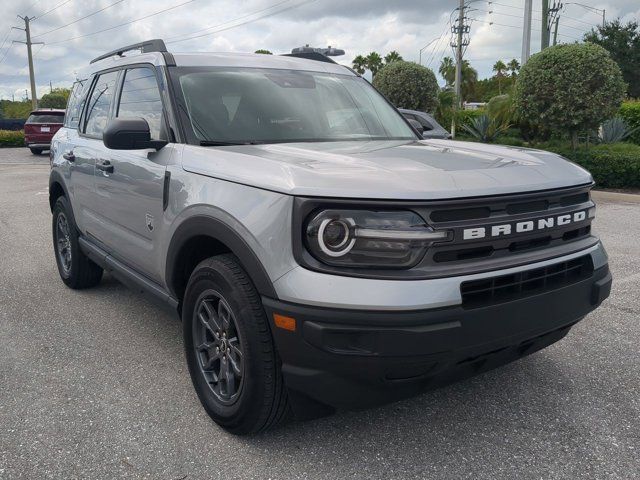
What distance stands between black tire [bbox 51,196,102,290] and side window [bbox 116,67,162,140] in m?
1.35

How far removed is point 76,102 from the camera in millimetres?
5258

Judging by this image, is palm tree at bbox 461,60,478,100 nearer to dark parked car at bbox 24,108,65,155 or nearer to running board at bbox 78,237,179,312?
dark parked car at bbox 24,108,65,155


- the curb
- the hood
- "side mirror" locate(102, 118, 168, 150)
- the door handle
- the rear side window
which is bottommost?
the curb

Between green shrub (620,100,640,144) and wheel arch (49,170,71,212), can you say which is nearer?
wheel arch (49,170,71,212)

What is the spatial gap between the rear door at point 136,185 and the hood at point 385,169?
37 centimetres

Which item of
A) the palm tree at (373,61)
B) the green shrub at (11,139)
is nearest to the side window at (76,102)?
the green shrub at (11,139)

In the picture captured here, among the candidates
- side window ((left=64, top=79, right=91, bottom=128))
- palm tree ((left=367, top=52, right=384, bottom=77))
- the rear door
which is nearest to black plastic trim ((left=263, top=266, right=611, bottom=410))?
the rear door

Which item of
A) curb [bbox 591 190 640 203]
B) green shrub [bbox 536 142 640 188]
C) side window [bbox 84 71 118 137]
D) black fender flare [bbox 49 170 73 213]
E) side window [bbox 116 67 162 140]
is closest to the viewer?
side window [bbox 116 67 162 140]

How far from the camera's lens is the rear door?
335 centimetres

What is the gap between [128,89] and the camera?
4082 millimetres

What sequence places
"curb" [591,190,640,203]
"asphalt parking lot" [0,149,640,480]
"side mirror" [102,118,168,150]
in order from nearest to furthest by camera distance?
"asphalt parking lot" [0,149,640,480] < "side mirror" [102,118,168,150] < "curb" [591,190,640,203]

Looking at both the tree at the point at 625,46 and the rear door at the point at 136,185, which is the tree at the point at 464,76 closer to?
the tree at the point at 625,46

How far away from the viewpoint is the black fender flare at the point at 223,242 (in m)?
2.44

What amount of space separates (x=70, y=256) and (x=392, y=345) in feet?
12.8
